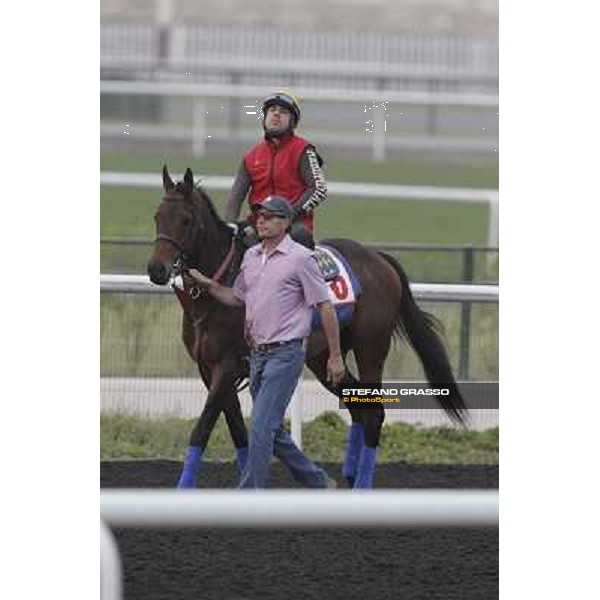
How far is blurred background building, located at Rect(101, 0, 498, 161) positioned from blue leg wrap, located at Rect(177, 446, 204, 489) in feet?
12.1

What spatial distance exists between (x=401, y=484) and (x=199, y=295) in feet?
3.16

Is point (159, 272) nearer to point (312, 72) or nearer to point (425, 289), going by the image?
point (425, 289)

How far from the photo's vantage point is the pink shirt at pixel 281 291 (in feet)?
17.1

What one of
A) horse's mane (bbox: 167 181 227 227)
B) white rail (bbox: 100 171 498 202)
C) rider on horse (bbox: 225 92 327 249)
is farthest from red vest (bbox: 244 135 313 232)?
white rail (bbox: 100 171 498 202)

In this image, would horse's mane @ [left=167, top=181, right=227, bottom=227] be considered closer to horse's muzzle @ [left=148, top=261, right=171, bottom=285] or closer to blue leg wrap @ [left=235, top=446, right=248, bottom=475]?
horse's muzzle @ [left=148, top=261, right=171, bottom=285]

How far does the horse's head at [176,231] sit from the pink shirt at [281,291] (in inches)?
7.9

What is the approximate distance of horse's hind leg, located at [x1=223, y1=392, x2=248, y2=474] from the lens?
6098 mm
